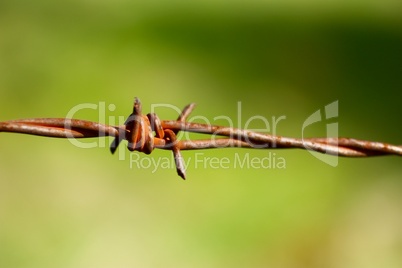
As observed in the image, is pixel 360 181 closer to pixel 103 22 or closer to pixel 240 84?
pixel 240 84

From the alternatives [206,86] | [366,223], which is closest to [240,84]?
[206,86]

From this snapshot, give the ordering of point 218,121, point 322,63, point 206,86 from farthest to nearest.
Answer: point 322,63
point 206,86
point 218,121

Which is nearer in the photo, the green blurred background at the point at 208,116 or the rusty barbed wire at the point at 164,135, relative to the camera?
the rusty barbed wire at the point at 164,135

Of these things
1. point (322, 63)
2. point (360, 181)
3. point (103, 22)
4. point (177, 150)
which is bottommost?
point (360, 181)

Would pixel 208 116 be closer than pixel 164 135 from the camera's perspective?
No
